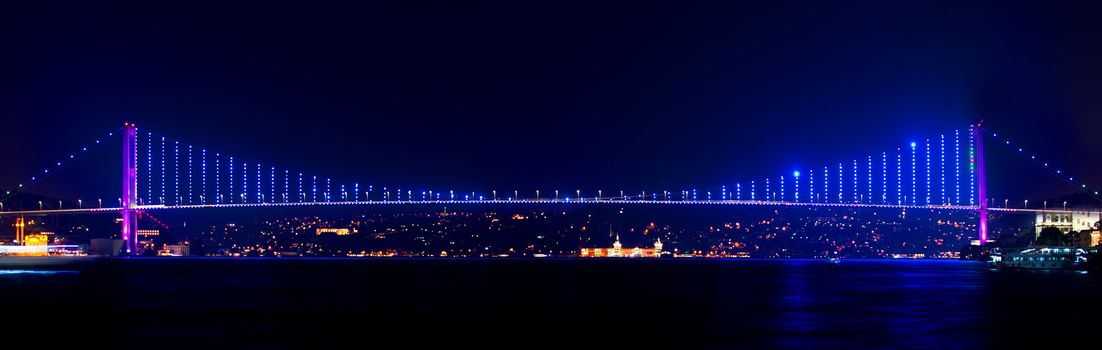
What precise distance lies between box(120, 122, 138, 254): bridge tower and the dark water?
28.2 meters

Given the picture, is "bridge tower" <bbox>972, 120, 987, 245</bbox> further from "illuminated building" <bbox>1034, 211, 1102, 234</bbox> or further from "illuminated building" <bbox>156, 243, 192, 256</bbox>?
"illuminated building" <bbox>156, 243, 192, 256</bbox>

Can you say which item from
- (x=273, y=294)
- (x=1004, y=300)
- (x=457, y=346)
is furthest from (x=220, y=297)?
(x=1004, y=300)

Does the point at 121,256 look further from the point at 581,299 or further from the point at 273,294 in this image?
the point at 581,299

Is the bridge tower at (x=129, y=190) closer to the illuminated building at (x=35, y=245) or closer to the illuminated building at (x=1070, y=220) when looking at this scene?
the illuminated building at (x=35, y=245)

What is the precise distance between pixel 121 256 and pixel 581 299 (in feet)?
183

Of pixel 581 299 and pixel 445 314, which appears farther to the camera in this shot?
pixel 581 299

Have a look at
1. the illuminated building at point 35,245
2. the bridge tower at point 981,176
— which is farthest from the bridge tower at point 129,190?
the bridge tower at point 981,176

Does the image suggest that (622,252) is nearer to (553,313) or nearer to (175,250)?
(175,250)

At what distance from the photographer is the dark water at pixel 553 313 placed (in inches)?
949

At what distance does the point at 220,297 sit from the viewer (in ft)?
121

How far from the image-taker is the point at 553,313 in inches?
1189

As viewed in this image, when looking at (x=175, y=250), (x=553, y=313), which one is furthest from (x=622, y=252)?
(x=553, y=313)

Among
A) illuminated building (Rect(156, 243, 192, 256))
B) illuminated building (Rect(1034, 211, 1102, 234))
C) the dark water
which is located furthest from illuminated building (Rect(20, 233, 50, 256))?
illuminated building (Rect(1034, 211, 1102, 234))

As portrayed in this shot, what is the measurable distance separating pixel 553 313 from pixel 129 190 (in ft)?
172
